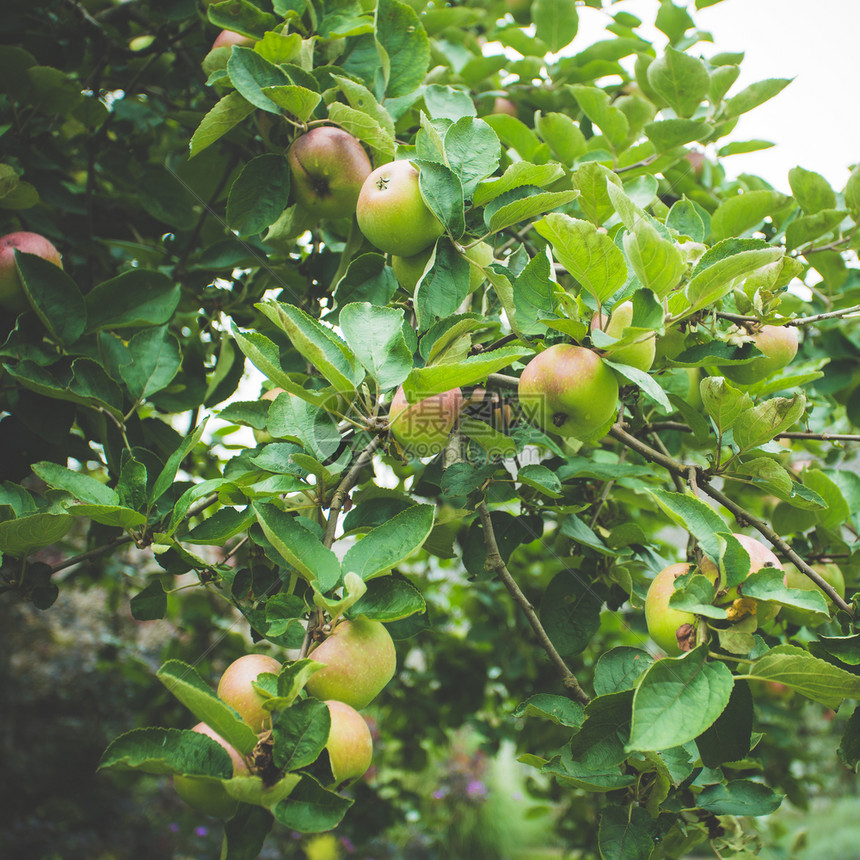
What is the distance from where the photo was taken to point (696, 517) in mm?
742

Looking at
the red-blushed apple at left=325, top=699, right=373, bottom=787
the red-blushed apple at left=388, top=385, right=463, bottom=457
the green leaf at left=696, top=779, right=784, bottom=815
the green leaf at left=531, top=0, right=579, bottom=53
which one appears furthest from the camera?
the green leaf at left=531, top=0, right=579, bottom=53

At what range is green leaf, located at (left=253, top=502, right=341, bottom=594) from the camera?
679 millimetres

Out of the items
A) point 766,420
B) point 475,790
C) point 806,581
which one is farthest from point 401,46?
point 475,790

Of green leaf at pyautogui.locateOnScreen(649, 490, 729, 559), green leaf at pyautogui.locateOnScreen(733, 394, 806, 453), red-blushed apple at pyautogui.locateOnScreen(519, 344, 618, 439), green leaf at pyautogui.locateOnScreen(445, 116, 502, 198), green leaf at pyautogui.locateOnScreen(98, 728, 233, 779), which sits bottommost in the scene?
green leaf at pyautogui.locateOnScreen(98, 728, 233, 779)

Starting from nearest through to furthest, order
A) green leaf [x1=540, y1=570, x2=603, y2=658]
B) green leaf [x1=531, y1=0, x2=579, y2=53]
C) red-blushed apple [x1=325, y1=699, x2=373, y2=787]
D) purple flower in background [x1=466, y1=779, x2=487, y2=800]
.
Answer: red-blushed apple [x1=325, y1=699, x2=373, y2=787], green leaf [x1=540, y1=570, x2=603, y2=658], green leaf [x1=531, y1=0, x2=579, y2=53], purple flower in background [x1=466, y1=779, x2=487, y2=800]

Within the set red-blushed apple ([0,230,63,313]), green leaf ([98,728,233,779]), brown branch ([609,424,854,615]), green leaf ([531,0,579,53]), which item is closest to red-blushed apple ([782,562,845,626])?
brown branch ([609,424,854,615])

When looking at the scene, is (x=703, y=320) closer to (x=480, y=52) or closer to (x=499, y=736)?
(x=480, y=52)

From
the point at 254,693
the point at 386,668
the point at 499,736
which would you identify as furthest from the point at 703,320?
the point at 499,736

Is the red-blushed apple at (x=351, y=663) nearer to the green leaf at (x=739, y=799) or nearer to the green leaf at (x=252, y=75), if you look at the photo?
the green leaf at (x=739, y=799)

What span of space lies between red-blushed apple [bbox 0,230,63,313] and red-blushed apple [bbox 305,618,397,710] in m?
0.84

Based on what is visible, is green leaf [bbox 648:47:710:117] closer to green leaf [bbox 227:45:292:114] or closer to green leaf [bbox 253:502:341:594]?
green leaf [bbox 227:45:292:114]

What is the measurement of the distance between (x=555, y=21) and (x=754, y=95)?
53 cm

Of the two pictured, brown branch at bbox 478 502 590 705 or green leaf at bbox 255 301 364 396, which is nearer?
green leaf at bbox 255 301 364 396

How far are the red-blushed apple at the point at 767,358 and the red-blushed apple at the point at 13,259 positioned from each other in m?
1.14
